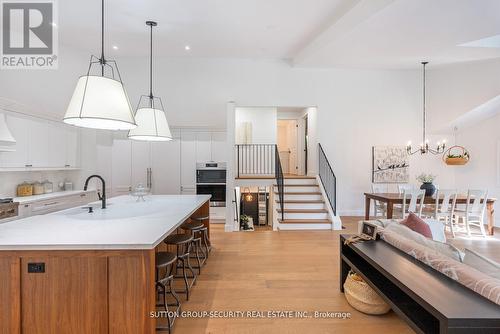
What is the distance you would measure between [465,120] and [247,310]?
23.0 ft

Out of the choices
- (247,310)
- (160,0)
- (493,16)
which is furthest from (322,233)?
(160,0)

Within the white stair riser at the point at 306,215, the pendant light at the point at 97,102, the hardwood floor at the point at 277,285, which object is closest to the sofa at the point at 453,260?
the hardwood floor at the point at 277,285

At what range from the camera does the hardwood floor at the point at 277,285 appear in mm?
2150

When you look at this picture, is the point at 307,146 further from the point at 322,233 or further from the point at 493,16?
the point at 493,16

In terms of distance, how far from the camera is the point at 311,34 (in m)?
4.93

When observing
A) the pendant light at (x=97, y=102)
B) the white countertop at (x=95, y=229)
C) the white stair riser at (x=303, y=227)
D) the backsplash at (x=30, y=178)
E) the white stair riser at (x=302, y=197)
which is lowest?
the white stair riser at (x=303, y=227)

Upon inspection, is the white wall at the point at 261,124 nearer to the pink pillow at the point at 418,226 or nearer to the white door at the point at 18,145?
the white door at the point at 18,145

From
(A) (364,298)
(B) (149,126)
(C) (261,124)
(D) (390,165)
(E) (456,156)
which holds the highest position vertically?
(C) (261,124)

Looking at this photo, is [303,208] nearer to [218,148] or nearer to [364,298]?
[218,148]

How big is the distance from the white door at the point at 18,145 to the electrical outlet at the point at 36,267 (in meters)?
3.09

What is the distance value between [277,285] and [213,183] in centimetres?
329

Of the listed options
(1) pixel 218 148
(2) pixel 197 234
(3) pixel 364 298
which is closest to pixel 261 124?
(1) pixel 218 148

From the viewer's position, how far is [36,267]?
1.61m

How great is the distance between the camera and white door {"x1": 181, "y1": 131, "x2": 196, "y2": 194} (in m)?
5.80
